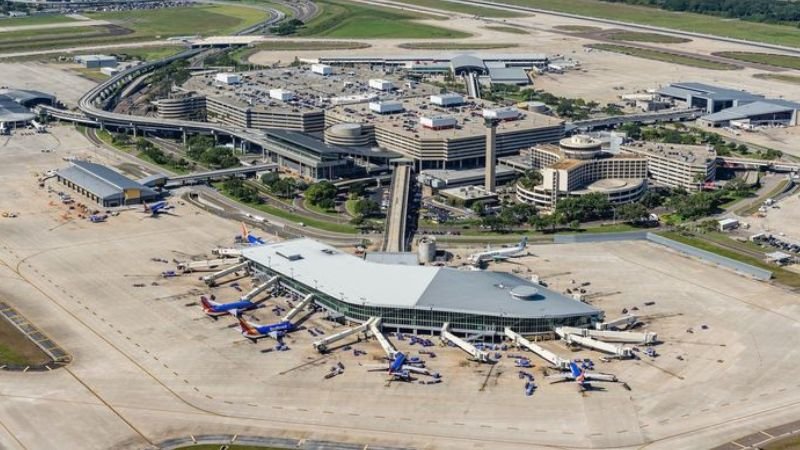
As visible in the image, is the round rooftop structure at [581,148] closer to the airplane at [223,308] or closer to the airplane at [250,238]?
the airplane at [250,238]

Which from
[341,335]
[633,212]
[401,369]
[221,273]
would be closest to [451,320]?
[401,369]

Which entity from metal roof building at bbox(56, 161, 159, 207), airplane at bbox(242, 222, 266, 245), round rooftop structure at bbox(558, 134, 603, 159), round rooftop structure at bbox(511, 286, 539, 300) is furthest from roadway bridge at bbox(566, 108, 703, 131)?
round rooftop structure at bbox(511, 286, 539, 300)

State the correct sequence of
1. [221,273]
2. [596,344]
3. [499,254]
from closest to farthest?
[596,344]
[221,273]
[499,254]

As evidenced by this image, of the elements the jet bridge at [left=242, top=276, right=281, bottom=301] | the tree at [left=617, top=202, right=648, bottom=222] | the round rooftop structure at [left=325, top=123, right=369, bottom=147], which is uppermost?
the round rooftop structure at [left=325, top=123, right=369, bottom=147]

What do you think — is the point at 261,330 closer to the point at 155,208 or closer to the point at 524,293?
the point at 524,293

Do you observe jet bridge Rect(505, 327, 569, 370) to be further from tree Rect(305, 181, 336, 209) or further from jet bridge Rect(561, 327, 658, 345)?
tree Rect(305, 181, 336, 209)

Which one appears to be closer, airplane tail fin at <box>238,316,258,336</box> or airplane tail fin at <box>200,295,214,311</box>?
airplane tail fin at <box>238,316,258,336</box>

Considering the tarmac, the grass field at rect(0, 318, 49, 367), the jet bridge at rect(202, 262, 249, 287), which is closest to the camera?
the tarmac
